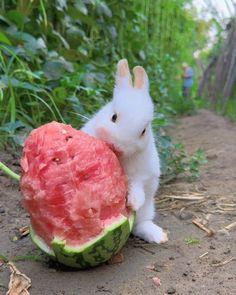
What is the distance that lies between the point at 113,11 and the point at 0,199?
8.87 ft

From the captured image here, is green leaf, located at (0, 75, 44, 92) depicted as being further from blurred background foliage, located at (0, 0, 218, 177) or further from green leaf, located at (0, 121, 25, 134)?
green leaf, located at (0, 121, 25, 134)

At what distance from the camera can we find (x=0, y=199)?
201 centimetres

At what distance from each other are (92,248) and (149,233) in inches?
13.4

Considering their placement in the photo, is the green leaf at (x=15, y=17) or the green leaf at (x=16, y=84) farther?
the green leaf at (x=15, y=17)

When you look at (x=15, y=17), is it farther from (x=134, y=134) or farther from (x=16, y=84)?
(x=134, y=134)

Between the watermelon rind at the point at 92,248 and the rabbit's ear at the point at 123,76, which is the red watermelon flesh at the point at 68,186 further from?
the rabbit's ear at the point at 123,76

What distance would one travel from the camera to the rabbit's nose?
5.01ft

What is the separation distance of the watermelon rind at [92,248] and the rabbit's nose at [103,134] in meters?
0.23

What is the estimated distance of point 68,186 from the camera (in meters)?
1.46

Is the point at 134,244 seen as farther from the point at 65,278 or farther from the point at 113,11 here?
the point at 113,11

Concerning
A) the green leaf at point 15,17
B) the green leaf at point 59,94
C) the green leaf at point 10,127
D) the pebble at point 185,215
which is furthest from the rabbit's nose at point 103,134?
the green leaf at point 15,17

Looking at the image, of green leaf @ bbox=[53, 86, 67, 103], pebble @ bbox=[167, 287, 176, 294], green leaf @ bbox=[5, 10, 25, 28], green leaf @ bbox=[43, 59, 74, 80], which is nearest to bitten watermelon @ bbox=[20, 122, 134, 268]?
pebble @ bbox=[167, 287, 176, 294]

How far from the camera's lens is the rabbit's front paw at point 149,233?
1752 millimetres

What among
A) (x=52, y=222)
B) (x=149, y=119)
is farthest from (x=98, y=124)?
(x=52, y=222)
